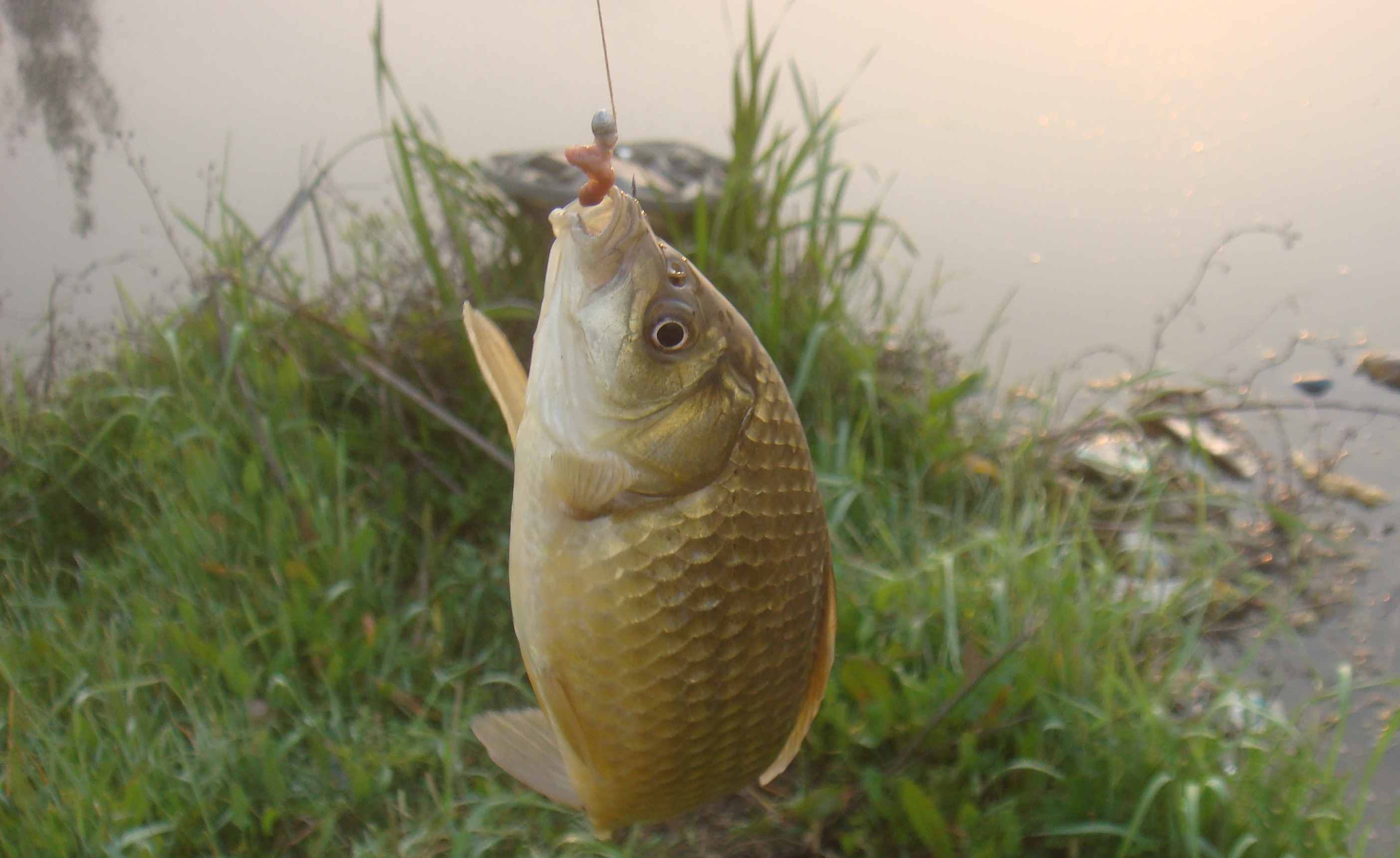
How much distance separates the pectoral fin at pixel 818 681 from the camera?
63cm

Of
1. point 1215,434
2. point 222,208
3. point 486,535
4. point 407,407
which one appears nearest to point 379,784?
point 486,535

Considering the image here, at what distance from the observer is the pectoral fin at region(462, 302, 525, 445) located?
1.88ft

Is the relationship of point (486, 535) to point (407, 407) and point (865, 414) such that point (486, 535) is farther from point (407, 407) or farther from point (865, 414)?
point (865, 414)

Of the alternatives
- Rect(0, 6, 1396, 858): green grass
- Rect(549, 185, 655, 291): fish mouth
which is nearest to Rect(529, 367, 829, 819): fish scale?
Rect(549, 185, 655, 291): fish mouth

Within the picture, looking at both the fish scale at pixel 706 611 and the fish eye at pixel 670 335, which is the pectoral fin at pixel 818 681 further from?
the fish eye at pixel 670 335

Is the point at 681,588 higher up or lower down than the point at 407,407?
higher up

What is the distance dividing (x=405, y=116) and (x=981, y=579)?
1.30 m

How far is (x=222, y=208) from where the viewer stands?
2111mm

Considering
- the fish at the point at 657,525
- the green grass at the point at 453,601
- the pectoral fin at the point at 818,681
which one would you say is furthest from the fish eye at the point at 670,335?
the green grass at the point at 453,601

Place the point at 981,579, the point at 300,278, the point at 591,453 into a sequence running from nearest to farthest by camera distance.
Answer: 1. the point at 591,453
2. the point at 981,579
3. the point at 300,278

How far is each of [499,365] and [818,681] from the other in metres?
0.28

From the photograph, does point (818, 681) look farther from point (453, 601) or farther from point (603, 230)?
point (453, 601)

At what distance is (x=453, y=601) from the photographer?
172cm

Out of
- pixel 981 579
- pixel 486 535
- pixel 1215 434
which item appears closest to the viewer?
pixel 981 579
